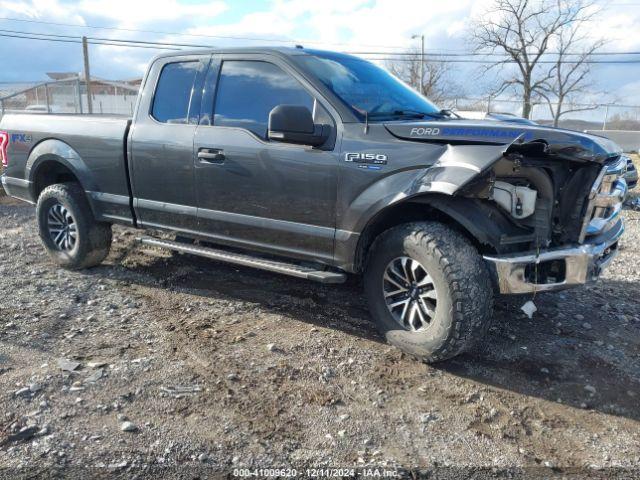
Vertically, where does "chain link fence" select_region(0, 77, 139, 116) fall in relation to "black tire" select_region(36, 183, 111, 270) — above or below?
above

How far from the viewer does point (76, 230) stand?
17.9 feet

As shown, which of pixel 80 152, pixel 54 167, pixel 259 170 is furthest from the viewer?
pixel 54 167

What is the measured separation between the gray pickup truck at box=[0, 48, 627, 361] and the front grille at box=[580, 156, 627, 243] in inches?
0.6

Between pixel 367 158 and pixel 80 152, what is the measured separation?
120 inches

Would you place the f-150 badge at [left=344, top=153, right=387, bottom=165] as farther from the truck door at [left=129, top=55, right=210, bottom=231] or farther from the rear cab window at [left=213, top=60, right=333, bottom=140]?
the truck door at [left=129, top=55, right=210, bottom=231]

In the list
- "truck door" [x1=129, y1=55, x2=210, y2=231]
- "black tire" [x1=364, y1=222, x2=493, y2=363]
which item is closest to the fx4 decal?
"truck door" [x1=129, y1=55, x2=210, y2=231]

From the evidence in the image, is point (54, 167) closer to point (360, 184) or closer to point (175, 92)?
point (175, 92)

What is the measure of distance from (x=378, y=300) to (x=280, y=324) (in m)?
0.90

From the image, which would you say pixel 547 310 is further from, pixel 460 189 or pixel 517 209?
pixel 460 189

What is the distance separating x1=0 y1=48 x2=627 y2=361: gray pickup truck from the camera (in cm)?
337

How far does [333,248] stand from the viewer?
3.94m

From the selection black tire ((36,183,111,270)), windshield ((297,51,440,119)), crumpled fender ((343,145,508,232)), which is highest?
windshield ((297,51,440,119))

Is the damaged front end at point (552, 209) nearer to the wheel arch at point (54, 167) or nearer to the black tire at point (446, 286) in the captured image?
the black tire at point (446, 286)

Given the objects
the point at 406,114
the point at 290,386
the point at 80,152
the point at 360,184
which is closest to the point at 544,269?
the point at 360,184
